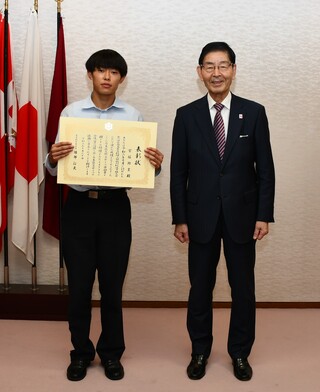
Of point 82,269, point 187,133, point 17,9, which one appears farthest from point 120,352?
point 17,9

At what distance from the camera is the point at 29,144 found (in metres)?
3.52

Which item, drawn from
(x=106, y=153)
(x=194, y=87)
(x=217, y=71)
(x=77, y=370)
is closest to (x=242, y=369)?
(x=77, y=370)

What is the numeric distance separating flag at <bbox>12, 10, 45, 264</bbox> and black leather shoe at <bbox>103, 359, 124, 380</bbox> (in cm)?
116

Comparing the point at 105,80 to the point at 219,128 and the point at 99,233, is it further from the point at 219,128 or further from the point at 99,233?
the point at 99,233

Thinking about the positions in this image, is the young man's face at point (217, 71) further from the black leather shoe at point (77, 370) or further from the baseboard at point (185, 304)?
the baseboard at point (185, 304)

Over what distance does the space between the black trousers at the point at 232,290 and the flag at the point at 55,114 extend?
1.27 meters

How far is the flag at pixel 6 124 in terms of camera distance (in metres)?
3.43

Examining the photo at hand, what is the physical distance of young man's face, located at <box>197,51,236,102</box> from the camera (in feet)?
8.41

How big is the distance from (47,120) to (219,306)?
177 centimetres

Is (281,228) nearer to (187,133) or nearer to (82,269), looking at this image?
(187,133)

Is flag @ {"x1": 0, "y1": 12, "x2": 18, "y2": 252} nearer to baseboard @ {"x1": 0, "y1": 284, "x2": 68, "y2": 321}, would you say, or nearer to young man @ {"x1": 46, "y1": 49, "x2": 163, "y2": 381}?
baseboard @ {"x1": 0, "y1": 284, "x2": 68, "y2": 321}

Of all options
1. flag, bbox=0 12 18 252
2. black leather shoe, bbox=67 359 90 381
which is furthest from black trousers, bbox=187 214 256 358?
flag, bbox=0 12 18 252

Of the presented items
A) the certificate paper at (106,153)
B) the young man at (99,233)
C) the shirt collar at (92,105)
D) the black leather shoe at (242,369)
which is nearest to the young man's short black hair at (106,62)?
the young man at (99,233)

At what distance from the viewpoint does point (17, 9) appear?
360 cm
